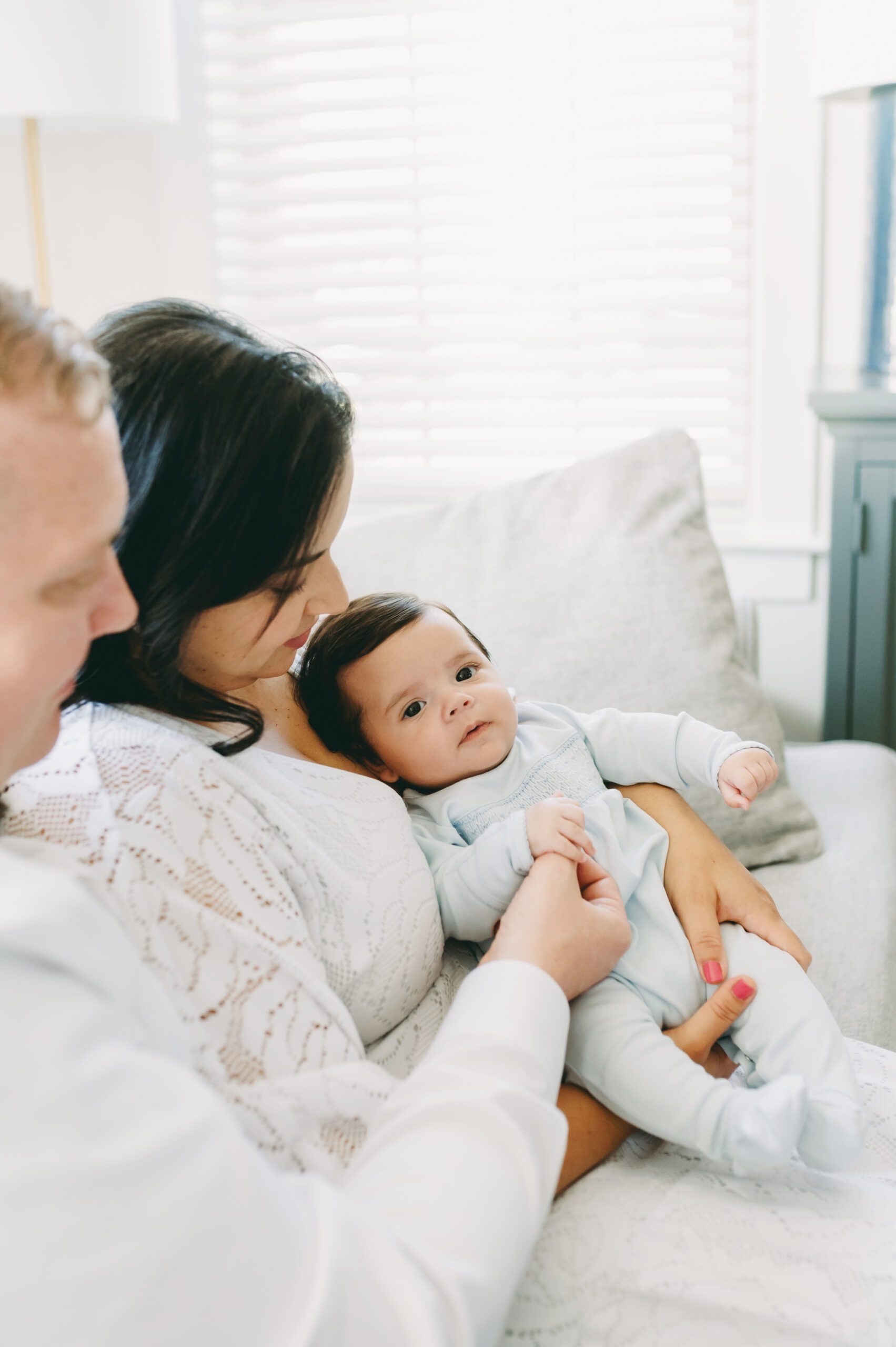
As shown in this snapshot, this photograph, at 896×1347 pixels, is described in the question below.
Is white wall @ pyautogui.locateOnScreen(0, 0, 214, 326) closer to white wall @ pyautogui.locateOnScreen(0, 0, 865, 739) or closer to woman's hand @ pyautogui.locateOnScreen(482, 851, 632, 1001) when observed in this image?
white wall @ pyautogui.locateOnScreen(0, 0, 865, 739)

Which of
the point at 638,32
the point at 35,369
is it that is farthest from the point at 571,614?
the point at 638,32

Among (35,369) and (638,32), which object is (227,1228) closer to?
(35,369)

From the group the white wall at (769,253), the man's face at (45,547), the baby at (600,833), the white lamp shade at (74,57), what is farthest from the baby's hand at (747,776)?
the white lamp shade at (74,57)

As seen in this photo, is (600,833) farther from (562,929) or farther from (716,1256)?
(716,1256)

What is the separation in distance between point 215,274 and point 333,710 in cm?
175

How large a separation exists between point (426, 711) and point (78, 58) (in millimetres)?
1493

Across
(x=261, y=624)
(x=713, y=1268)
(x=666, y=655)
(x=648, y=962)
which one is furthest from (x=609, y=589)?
(x=713, y=1268)

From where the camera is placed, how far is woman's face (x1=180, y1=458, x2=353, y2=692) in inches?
36.1

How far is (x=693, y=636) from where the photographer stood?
1.56 m

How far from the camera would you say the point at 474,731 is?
1212 millimetres

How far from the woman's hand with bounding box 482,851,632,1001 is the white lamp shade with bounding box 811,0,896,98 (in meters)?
1.34

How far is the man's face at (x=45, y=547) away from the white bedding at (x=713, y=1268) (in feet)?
1.65

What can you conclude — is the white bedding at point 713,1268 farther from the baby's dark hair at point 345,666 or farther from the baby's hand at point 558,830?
the baby's dark hair at point 345,666

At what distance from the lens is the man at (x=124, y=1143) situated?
500mm
